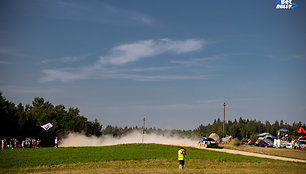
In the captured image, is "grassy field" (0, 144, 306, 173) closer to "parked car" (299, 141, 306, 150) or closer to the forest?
"parked car" (299, 141, 306, 150)

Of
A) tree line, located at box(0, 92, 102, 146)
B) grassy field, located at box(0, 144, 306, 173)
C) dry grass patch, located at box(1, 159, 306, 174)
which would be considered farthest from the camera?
tree line, located at box(0, 92, 102, 146)

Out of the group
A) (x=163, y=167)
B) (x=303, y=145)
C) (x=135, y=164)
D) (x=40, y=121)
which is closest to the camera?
(x=163, y=167)

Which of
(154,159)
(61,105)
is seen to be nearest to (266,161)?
(154,159)

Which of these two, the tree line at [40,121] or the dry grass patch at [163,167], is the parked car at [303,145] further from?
the tree line at [40,121]

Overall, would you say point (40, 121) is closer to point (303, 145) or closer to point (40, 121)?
point (40, 121)

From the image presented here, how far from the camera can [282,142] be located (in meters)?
66.4

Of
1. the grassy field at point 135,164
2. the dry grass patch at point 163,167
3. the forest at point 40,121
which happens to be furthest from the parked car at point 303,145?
the forest at point 40,121

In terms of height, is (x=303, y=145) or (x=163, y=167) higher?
(x=163, y=167)

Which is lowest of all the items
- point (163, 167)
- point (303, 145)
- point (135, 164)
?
point (303, 145)

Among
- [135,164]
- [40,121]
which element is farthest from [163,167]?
[40,121]

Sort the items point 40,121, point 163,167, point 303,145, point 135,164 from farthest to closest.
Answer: point 40,121
point 303,145
point 135,164
point 163,167

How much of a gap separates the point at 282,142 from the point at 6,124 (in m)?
57.5

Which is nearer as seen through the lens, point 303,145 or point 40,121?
point 303,145

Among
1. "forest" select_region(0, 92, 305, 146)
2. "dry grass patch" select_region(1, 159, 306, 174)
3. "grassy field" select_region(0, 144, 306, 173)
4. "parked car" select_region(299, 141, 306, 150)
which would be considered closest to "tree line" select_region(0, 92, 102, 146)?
"forest" select_region(0, 92, 305, 146)
